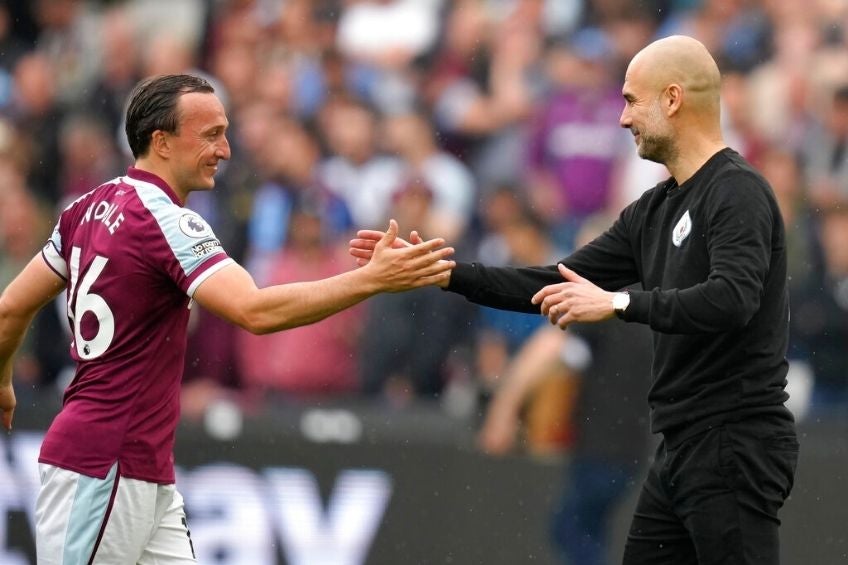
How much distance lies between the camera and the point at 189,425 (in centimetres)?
870

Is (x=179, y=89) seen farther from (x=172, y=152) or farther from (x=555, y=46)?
(x=555, y=46)

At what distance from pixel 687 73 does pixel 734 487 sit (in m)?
1.49

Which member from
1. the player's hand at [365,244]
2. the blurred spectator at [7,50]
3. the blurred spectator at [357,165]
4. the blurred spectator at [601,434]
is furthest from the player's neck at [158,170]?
the blurred spectator at [7,50]

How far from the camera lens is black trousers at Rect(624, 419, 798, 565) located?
4820mm

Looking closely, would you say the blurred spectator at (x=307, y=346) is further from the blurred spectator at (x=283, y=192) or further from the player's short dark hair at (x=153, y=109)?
the player's short dark hair at (x=153, y=109)

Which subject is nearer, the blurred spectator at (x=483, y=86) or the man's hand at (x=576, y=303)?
the man's hand at (x=576, y=303)

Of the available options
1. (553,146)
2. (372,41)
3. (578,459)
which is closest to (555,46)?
(553,146)

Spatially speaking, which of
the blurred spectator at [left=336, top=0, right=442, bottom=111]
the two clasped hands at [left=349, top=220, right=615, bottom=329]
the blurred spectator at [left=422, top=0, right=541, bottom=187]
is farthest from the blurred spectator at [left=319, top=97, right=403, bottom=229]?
the two clasped hands at [left=349, top=220, right=615, bottom=329]

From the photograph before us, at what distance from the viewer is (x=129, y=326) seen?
490 centimetres

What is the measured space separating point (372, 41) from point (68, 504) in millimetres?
7412

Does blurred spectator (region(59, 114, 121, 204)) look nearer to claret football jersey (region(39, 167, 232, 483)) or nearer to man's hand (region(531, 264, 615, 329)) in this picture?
claret football jersey (region(39, 167, 232, 483))

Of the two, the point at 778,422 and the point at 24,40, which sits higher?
the point at 24,40

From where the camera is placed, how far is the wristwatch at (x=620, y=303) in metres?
4.79

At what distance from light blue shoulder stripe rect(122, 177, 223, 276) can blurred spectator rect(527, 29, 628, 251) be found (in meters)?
4.91
